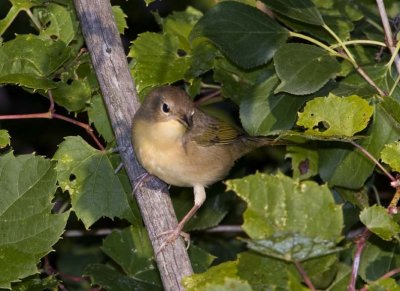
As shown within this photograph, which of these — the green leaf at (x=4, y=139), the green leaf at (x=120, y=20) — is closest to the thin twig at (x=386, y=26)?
the green leaf at (x=120, y=20)

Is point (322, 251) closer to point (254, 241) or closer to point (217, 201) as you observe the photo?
point (254, 241)

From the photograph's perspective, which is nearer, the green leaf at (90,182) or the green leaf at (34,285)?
the green leaf at (34,285)

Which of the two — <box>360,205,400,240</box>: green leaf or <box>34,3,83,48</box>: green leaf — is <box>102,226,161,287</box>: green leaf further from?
<box>360,205,400,240</box>: green leaf

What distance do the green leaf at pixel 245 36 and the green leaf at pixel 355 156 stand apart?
57cm

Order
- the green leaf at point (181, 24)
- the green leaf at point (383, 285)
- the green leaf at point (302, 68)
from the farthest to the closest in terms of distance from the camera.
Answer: the green leaf at point (181, 24), the green leaf at point (302, 68), the green leaf at point (383, 285)

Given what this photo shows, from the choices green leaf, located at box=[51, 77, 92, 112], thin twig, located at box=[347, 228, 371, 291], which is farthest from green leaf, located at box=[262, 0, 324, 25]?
thin twig, located at box=[347, 228, 371, 291]

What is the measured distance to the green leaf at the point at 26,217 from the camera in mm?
3520

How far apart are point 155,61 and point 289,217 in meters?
1.97

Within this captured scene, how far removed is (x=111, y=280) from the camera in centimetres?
408

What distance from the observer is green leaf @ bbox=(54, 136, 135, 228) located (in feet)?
13.2

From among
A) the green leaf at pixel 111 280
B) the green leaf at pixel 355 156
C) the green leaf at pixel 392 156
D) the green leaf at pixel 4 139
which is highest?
the green leaf at pixel 392 156

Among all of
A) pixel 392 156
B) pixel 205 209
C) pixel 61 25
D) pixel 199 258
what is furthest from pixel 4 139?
pixel 392 156

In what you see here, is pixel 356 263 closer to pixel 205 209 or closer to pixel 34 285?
pixel 34 285

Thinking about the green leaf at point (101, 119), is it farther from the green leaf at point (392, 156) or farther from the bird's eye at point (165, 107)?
the green leaf at point (392, 156)
